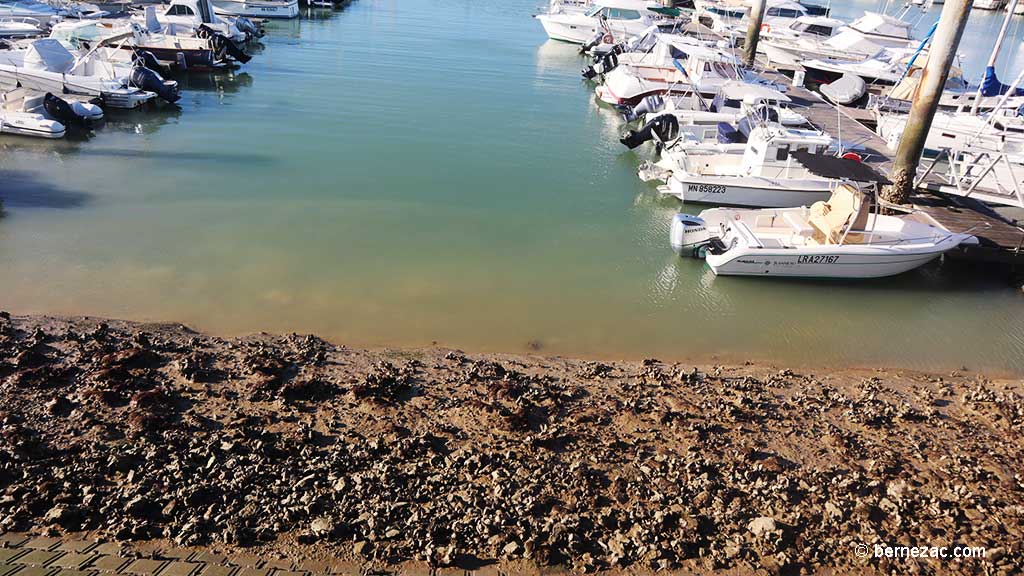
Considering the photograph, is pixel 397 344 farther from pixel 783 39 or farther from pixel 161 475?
pixel 783 39

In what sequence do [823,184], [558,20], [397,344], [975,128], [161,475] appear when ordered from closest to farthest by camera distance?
[161,475]
[397,344]
[823,184]
[975,128]
[558,20]

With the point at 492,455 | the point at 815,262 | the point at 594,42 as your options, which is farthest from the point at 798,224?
the point at 594,42

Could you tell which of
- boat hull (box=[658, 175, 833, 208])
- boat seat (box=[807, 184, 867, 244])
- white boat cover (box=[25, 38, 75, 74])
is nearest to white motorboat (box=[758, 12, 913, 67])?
boat hull (box=[658, 175, 833, 208])

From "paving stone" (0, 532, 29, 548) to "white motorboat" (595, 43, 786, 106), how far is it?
81.7 ft

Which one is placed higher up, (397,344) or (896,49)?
(896,49)

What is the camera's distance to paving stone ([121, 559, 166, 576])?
6.41m

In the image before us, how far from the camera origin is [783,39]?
3847cm

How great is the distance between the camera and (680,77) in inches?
1119

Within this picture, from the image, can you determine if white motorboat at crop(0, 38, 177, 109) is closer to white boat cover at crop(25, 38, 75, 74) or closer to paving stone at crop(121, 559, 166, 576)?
white boat cover at crop(25, 38, 75, 74)

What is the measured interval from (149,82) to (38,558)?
23.1 m

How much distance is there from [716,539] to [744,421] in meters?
2.62

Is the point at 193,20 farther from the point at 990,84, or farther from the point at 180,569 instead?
the point at 990,84

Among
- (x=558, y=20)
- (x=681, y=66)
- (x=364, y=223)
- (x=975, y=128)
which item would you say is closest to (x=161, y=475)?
(x=364, y=223)

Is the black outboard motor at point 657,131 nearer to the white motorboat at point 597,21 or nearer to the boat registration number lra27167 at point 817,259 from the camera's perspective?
the boat registration number lra27167 at point 817,259
